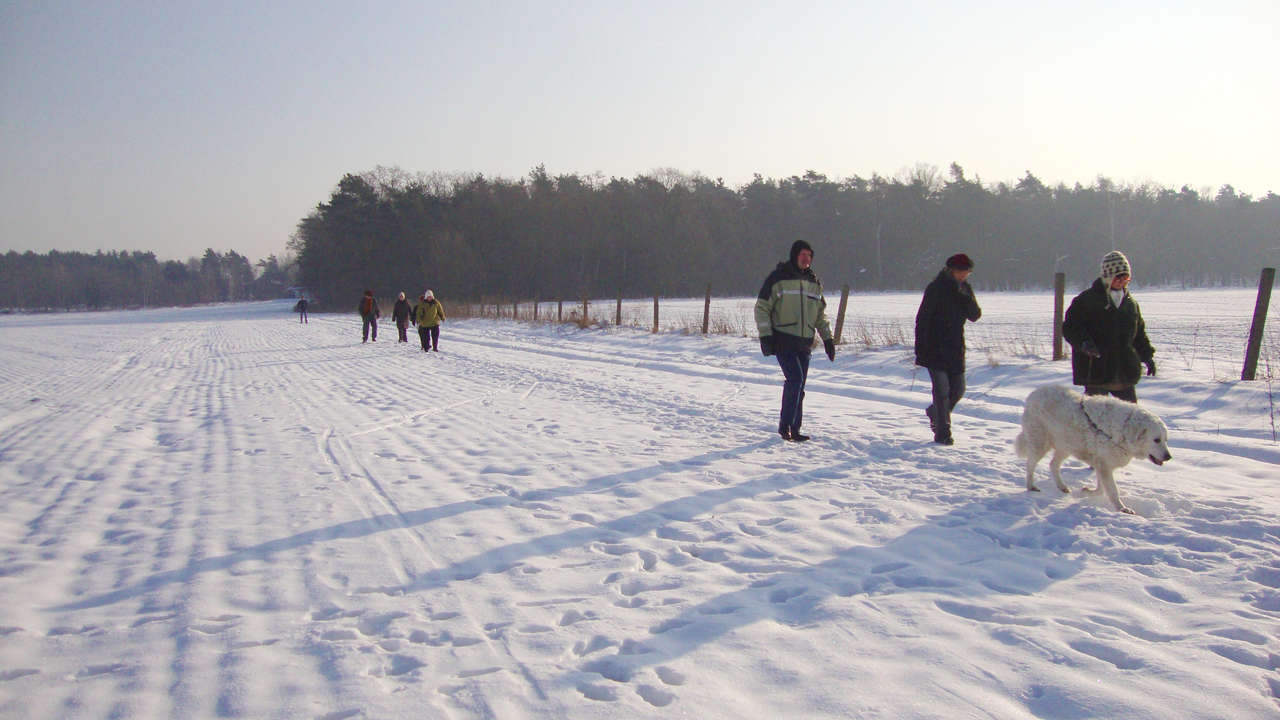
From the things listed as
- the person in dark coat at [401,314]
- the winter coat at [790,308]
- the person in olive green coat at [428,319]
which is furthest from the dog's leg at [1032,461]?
the person in dark coat at [401,314]

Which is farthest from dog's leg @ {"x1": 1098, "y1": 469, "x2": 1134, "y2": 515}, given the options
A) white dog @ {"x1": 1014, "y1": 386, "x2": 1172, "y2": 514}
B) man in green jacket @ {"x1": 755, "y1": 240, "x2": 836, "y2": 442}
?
man in green jacket @ {"x1": 755, "y1": 240, "x2": 836, "y2": 442}

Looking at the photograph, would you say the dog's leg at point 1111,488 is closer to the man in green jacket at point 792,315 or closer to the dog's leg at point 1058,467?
the dog's leg at point 1058,467

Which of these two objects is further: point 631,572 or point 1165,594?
point 631,572

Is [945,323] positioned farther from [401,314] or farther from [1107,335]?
[401,314]

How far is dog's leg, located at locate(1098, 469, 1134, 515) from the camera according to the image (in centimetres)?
460

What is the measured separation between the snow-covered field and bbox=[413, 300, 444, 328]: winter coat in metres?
9.94

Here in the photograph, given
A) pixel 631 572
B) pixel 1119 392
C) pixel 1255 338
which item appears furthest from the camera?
pixel 1255 338

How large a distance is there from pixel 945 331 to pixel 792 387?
1488 mm

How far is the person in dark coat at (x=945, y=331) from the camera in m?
6.52

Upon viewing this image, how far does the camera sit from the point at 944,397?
6.58 meters

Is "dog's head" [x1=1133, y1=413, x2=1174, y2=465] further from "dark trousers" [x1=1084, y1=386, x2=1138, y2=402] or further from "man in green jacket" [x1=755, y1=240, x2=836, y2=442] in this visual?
"man in green jacket" [x1=755, y1=240, x2=836, y2=442]

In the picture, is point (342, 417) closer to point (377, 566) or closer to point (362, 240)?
point (377, 566)

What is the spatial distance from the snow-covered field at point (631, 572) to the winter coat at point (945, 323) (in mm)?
822

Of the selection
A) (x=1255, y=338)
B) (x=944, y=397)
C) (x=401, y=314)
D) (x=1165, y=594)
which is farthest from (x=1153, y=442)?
(x=401, y=314)
